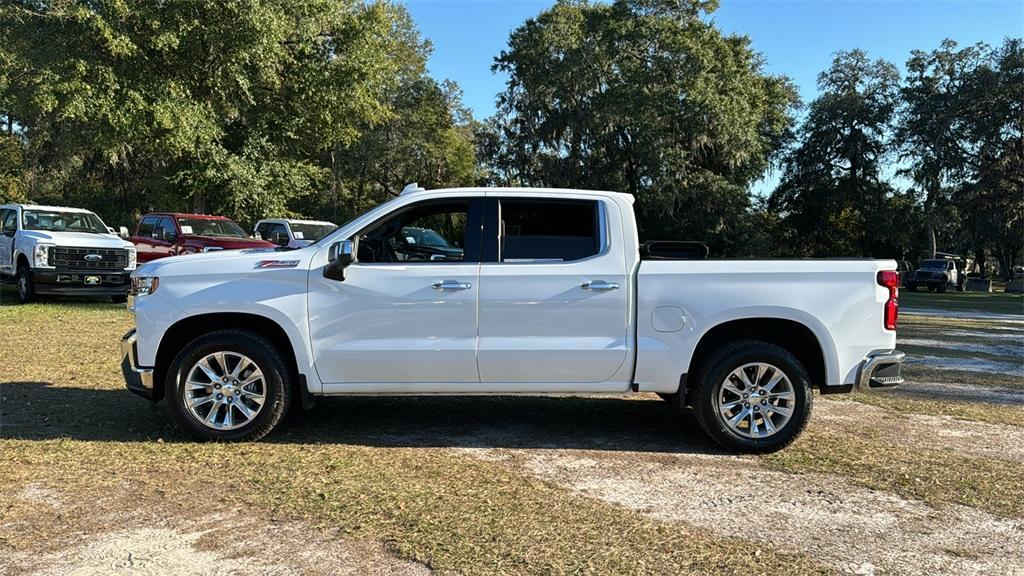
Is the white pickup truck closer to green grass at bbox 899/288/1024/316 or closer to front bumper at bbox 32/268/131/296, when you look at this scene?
front bumper at bbox 32/268/131/296

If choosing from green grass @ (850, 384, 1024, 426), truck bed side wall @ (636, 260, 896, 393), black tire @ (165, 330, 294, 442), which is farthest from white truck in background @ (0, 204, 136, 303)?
green grass @ (850, 384, 1024, 426)

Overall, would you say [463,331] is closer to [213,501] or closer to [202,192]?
[213,501]

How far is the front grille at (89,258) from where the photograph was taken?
13.9m

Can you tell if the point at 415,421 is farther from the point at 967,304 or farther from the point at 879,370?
the point at 967,304

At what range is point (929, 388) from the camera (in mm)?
7836

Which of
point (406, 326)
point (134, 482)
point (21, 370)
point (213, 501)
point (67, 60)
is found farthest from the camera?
point (67, 60)

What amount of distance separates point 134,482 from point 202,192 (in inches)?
849

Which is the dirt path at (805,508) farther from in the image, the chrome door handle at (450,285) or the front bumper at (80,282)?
the front bumper at (80,282)

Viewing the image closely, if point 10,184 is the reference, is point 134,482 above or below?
below

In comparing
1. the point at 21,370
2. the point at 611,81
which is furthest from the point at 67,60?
the point at 611,81

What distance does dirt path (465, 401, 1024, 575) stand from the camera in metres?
3.55

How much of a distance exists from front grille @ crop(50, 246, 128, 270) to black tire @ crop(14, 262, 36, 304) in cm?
57

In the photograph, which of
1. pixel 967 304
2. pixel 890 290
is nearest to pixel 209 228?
pixel 890 290

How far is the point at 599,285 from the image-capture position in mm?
5074
